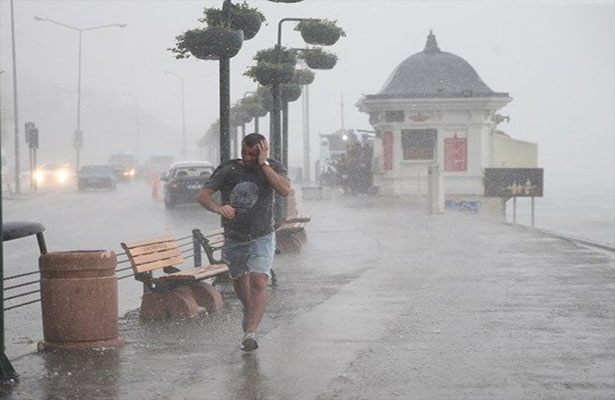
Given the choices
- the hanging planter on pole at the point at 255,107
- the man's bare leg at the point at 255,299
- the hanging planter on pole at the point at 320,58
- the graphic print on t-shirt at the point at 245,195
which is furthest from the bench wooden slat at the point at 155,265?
the hanging planter on pole at the point at 255,107

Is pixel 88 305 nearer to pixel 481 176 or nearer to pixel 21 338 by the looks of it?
pixel 21 338

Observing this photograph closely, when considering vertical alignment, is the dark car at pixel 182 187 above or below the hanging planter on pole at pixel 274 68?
below

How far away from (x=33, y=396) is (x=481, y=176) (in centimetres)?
4575

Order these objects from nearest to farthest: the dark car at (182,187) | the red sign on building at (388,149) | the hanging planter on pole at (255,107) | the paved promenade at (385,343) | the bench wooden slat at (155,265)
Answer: the paved promenade at (385,343) < the bench wooden slat at (155,265) < the dark car at (182,187) < the hanging planter on pole at (255,107) < the red sign on building at (388,149)

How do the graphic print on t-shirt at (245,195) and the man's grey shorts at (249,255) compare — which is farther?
the man's grey shorts at (249,255)

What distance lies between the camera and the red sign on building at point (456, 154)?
5328 centimetres

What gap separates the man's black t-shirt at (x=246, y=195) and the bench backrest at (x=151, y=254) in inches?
90.3

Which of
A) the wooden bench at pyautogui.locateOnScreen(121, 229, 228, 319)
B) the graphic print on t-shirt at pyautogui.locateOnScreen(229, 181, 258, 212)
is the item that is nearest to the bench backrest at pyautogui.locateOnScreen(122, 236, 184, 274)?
the wooden bench at pyautogui.locateOnScreen(121, 229, 228, 319)

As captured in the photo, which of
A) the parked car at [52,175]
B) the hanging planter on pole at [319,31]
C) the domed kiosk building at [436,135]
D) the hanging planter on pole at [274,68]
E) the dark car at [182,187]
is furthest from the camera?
the parked car at [52,175]

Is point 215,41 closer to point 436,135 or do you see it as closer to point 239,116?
point 436,135

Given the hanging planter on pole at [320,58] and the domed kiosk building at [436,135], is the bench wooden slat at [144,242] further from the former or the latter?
the domed kiosk building at [436,135]

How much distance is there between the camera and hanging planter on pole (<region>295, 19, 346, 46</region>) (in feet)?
89.4

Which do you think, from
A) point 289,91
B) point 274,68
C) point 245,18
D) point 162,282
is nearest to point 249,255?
point 162,282

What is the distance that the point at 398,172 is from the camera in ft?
177
